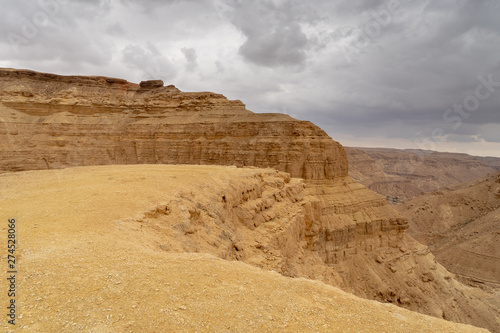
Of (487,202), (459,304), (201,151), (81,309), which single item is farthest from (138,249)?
(487,202)

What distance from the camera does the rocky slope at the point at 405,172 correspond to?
92.7 metres

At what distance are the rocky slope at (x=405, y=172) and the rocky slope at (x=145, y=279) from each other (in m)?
86.0

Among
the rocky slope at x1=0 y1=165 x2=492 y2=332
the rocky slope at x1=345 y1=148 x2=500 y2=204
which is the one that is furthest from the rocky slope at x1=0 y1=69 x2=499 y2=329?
the rocky slope at x1=345 y1=148 x2=500 y2=204

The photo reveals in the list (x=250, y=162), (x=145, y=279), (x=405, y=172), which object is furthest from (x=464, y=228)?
(x=405, y=172)

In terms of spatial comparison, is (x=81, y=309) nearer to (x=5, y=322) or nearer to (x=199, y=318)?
(x=5, y=322)

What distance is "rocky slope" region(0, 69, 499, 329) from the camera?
13.5m

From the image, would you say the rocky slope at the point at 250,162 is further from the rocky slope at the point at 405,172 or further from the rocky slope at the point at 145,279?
the rocky slope at the point at 405,172

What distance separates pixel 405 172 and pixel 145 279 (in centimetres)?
13505

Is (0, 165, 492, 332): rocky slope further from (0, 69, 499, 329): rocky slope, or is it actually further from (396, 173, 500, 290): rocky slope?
(396, 173, 500, 290): rocky slope

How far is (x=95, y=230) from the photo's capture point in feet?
21.0

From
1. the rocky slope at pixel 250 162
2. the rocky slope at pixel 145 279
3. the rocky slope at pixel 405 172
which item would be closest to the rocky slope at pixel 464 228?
the rocky slope at pixel 250 162

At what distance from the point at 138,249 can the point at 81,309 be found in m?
1.97

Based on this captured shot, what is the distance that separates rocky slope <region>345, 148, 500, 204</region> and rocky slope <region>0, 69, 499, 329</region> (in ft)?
197

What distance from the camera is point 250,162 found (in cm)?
3506
